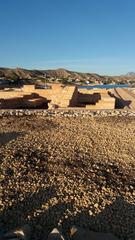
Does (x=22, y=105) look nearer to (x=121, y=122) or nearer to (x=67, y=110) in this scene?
(x=67, y=110)

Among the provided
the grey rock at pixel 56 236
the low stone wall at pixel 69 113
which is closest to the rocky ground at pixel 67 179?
the grey rock at pixel 56 236

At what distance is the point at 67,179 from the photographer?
9.02 metres

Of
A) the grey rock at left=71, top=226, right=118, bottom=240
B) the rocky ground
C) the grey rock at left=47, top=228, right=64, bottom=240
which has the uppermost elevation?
the grey rock at left=47, top=228, right=64, bottom=240

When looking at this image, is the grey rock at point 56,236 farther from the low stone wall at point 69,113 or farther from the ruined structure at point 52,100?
the ruined structure at point 52,100

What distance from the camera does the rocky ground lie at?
23.1 ft

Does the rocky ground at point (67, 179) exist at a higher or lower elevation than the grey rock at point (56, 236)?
lower

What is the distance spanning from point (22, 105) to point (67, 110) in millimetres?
3988

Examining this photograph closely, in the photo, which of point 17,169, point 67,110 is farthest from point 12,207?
point 67,110

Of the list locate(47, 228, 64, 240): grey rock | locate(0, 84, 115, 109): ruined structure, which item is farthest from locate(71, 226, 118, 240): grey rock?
locate(0, 84, 115, 109): ruined structure

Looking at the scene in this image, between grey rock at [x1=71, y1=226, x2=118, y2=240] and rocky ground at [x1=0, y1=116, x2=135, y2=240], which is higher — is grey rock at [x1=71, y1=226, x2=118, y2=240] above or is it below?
above

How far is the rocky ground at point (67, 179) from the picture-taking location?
7.04 m

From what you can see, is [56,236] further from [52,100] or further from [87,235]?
[52,100]

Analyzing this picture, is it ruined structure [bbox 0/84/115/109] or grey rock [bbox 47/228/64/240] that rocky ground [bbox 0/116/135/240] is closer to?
grey rock [bbox 47/228/64/240]

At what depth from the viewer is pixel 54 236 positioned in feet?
19.0
